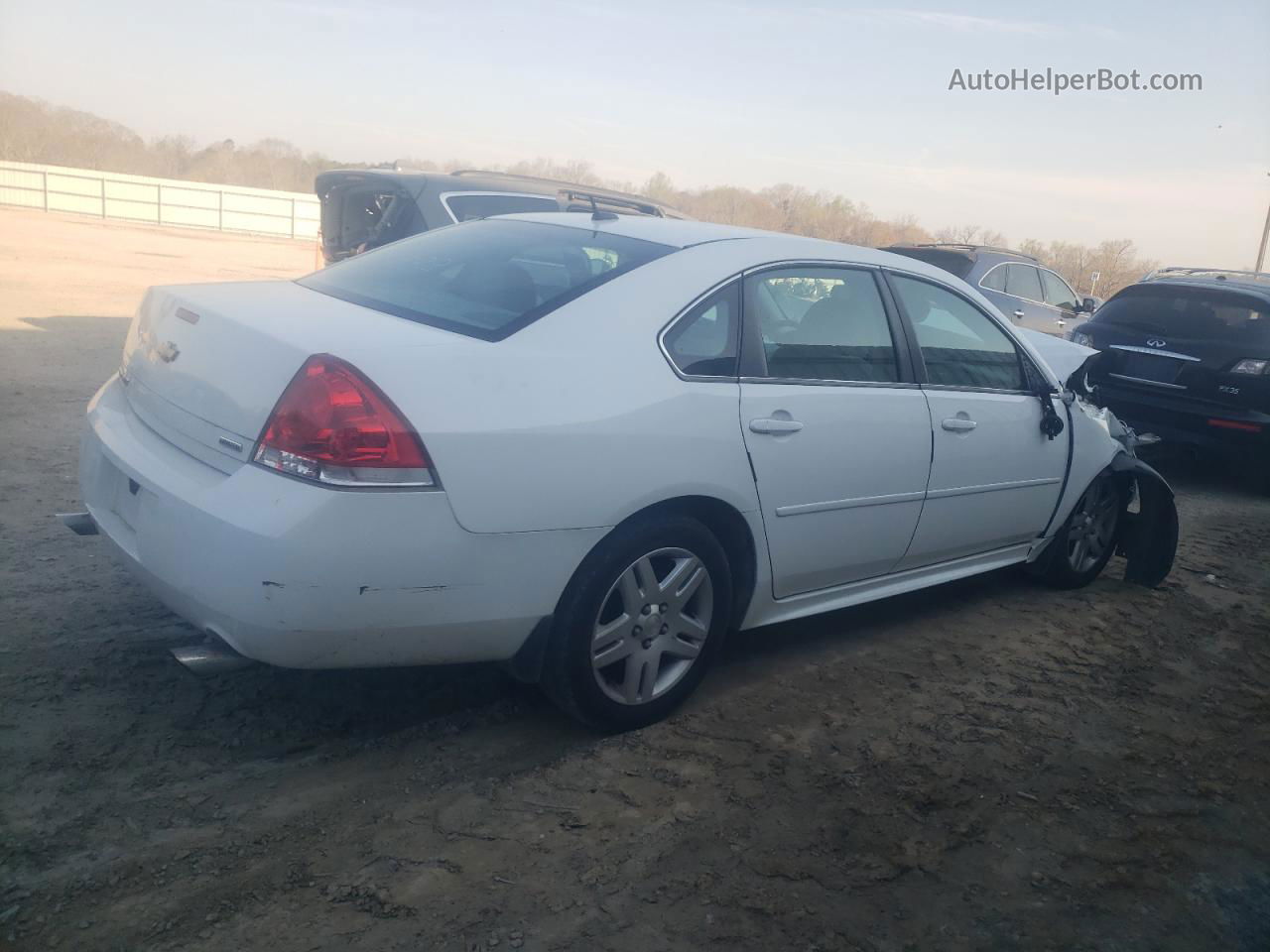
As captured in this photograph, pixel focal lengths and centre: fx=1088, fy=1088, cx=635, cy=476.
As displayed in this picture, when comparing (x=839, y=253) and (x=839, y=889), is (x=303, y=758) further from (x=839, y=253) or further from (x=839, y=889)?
(x=839, y=253)

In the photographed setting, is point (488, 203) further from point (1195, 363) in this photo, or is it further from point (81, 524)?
point (81, 524)

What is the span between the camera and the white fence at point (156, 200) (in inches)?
1344

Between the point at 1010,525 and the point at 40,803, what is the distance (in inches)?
151

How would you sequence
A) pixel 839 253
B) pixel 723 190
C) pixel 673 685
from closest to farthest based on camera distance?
1. pixel 673 685
2. pixel 839 253
3. pixel 723 190

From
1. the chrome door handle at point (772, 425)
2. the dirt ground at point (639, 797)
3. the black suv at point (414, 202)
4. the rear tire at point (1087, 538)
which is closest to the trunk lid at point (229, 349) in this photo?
the dirt ground at point (639, 797)

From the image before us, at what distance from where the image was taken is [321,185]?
10297mm

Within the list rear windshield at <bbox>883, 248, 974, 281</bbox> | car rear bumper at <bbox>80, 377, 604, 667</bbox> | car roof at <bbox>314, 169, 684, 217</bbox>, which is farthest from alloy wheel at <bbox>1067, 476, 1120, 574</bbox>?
rear windshield at <bbox>883, 248, 974, 281</bbox>

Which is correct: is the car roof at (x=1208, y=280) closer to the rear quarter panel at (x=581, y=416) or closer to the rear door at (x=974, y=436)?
the rear door at (x=974, y=436)

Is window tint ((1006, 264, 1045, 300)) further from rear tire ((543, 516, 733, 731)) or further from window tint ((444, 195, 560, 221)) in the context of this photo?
rear tire ((543, 516, 733, 731))

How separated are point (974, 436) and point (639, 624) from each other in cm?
183

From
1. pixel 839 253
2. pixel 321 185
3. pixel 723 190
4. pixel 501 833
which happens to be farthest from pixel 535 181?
pixel 723 190

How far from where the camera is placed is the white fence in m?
34.1

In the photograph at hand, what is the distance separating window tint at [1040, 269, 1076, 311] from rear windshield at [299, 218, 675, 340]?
1047cm

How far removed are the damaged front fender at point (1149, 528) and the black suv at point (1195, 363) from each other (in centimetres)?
237
